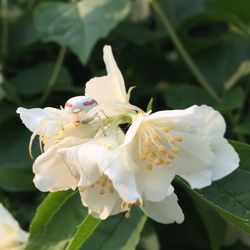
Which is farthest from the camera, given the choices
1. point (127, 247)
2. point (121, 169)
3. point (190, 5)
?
point (190, 5)

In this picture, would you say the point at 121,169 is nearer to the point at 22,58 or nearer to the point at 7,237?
the point at 7,237

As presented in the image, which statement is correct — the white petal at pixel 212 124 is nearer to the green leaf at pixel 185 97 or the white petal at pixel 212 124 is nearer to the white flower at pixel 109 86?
the white flower at pixel 109 86

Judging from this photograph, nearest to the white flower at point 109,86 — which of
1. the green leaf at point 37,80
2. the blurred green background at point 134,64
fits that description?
the blurred green background at point 134,64

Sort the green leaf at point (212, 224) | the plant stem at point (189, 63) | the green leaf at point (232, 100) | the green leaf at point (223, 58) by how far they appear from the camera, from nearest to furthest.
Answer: the green leaf at point (212, 224) < the green leaf at point (232, 100) < the plant stem at point (189, 63) < the green leaf at point (223, 58)

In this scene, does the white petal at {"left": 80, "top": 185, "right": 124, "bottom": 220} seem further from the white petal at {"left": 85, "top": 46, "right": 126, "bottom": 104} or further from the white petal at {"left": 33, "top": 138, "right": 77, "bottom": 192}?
the white petal at {"left": 85, "top": 46, "right": 126, "bottom": 104}

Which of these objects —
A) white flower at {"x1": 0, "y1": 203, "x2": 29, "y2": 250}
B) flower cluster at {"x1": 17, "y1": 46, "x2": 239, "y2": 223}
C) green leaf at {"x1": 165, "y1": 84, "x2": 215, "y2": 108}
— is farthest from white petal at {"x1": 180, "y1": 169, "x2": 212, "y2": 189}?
green leaf at {"x1": 165, "y1": 84, "x2": 215, "y2": 108}

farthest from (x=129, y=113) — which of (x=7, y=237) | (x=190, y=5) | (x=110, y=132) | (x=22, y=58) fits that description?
(x=190, y=5)
